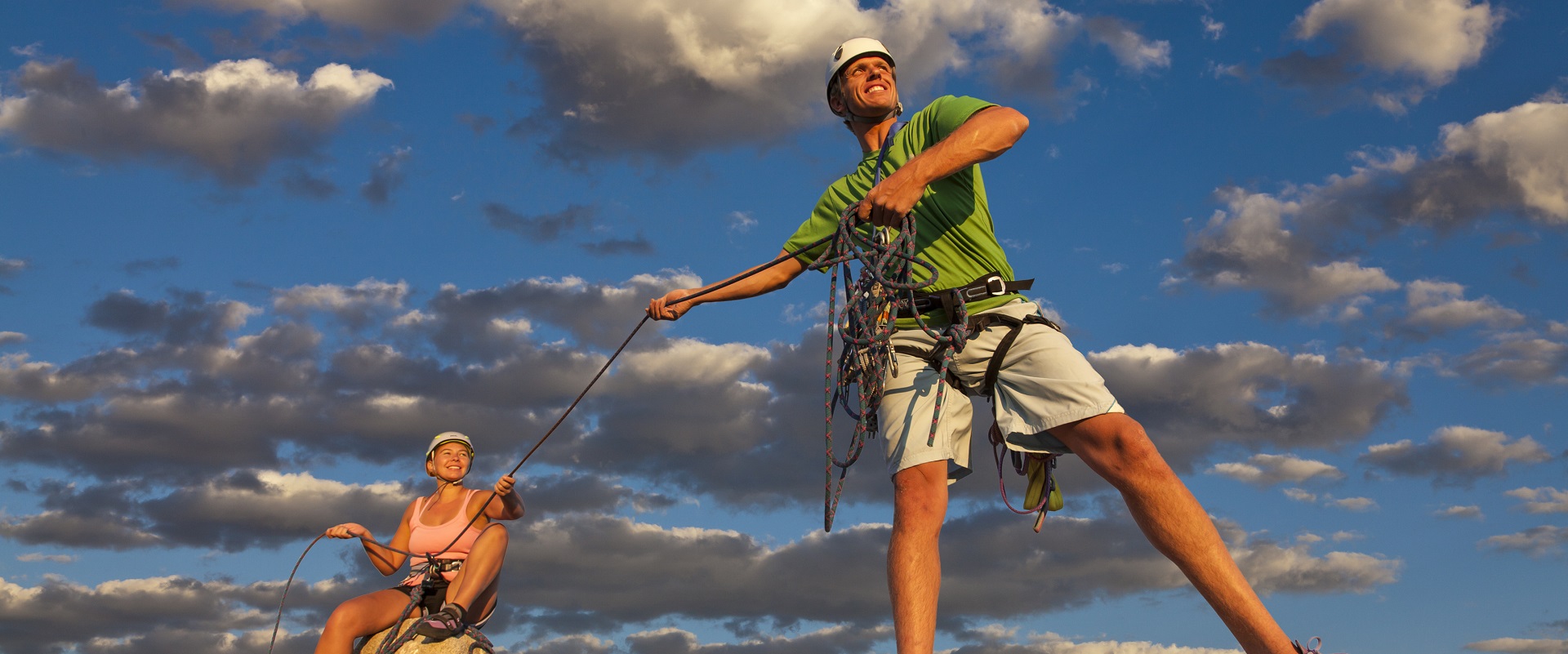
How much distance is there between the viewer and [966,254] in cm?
528

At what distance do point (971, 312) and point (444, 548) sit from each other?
4.55 meters

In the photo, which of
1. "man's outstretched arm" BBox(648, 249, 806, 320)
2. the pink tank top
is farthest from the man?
the pink tank top

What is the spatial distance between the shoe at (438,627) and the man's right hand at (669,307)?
2.87 metres

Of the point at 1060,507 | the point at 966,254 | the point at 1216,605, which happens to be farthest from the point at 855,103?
the point at 1216,605

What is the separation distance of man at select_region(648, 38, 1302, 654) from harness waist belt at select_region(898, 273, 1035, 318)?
0.04 feet

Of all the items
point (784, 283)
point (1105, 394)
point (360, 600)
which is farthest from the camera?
point (360, 600)

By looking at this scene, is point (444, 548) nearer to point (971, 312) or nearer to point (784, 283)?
point (784, 283)

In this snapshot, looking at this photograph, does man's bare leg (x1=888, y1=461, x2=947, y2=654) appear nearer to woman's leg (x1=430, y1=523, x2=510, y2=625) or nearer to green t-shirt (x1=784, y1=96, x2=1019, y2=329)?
green t-shirt (x1=784, y1=96, x2=1019, y2=329)

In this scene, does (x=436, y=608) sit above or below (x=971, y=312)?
below

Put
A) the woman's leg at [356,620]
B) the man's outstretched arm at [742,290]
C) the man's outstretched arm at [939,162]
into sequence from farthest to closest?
1. the woman's leg at [356,620]
2. the man's outstretched arm at [742,290]
3. the man's outstretched arm at [939,162]

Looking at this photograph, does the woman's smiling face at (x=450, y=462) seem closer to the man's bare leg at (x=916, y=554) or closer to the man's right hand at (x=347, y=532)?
the man's right hand at (x=347, y=532)

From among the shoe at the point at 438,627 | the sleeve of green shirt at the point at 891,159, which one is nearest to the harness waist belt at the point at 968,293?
the sleeve of green shirt at the point at 891,159

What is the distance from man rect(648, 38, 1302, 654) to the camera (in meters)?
4.59

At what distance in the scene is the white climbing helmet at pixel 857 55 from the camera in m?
5.55
